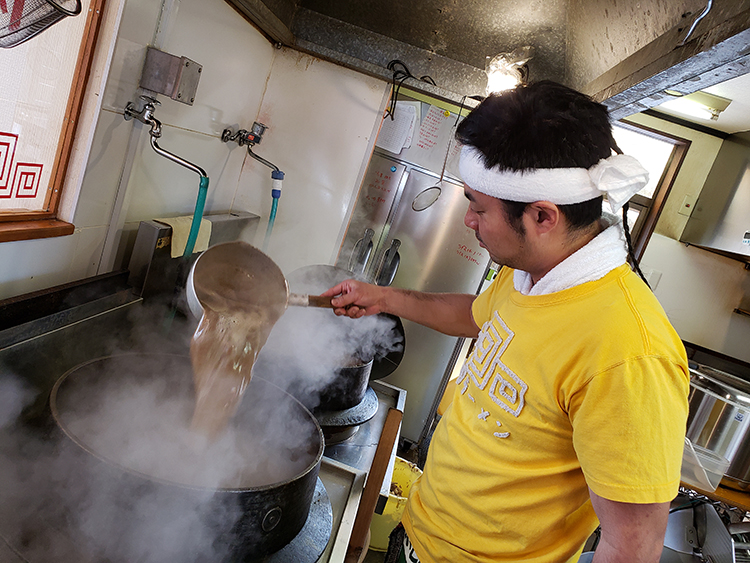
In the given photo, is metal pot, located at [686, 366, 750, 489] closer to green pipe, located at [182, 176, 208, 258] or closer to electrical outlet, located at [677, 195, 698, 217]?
electrical outlet, located at [677, 195, 698, 217]

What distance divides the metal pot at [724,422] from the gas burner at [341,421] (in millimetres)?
2156

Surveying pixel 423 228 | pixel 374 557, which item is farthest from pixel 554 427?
pixel 423 228

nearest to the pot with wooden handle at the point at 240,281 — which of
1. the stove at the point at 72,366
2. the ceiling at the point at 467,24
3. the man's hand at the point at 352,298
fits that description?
the man's hand at the point at 352,298

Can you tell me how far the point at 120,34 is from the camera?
151cm

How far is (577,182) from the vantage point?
110cm

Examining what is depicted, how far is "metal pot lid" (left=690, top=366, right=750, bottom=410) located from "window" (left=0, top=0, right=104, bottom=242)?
3453mm

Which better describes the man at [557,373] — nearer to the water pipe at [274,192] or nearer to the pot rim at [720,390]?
the water pipe at [274,192]

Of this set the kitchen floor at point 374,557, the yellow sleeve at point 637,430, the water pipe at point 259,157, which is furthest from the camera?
the kitchen floor at point 374,557

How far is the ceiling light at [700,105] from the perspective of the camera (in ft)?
10.5

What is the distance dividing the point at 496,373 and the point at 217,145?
6.67ft

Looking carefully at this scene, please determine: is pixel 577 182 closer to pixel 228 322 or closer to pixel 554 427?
pixel 554 427

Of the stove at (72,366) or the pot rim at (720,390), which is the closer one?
the stove at (72,366)

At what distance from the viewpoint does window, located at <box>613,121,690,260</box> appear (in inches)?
154

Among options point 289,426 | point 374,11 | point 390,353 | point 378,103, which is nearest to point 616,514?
point 289,426
